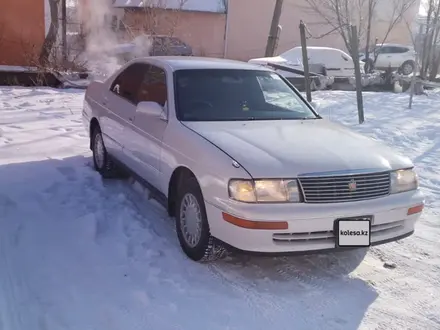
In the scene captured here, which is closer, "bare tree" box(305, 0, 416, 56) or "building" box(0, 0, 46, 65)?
"building" box(0, 0, 46, 65)

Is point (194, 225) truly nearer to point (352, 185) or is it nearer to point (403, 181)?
point (352, 185)

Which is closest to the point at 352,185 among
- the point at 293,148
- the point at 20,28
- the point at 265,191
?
the point at 293,148

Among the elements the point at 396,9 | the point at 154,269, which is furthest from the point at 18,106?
the point at 396,9

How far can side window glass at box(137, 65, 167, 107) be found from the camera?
4910 mm

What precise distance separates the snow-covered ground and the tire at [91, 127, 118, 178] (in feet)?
0.53

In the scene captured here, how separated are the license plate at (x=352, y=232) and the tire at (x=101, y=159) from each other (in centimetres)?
303

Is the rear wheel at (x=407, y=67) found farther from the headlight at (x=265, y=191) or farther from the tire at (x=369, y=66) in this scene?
the headlight at (x=265, y=191)

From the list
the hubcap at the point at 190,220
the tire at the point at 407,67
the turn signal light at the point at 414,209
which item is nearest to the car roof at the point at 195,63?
the hubcap at the point at 190,220

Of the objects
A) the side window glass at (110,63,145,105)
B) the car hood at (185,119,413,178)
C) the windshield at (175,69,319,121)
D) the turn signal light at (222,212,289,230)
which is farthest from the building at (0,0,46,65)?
the turn signal light at (222,212,289,230)

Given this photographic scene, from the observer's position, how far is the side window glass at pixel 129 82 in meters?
5.51

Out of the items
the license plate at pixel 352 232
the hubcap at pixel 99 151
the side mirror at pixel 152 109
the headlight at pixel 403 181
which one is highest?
the side mirror at pixel 152 109

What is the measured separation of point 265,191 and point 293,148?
1.73 feet

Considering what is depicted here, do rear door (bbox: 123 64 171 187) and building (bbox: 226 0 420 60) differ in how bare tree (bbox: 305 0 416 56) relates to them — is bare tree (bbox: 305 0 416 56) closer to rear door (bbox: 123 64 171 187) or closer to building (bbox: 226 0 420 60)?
building (bbox: 226 0 420 60)

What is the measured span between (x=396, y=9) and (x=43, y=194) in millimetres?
26962
